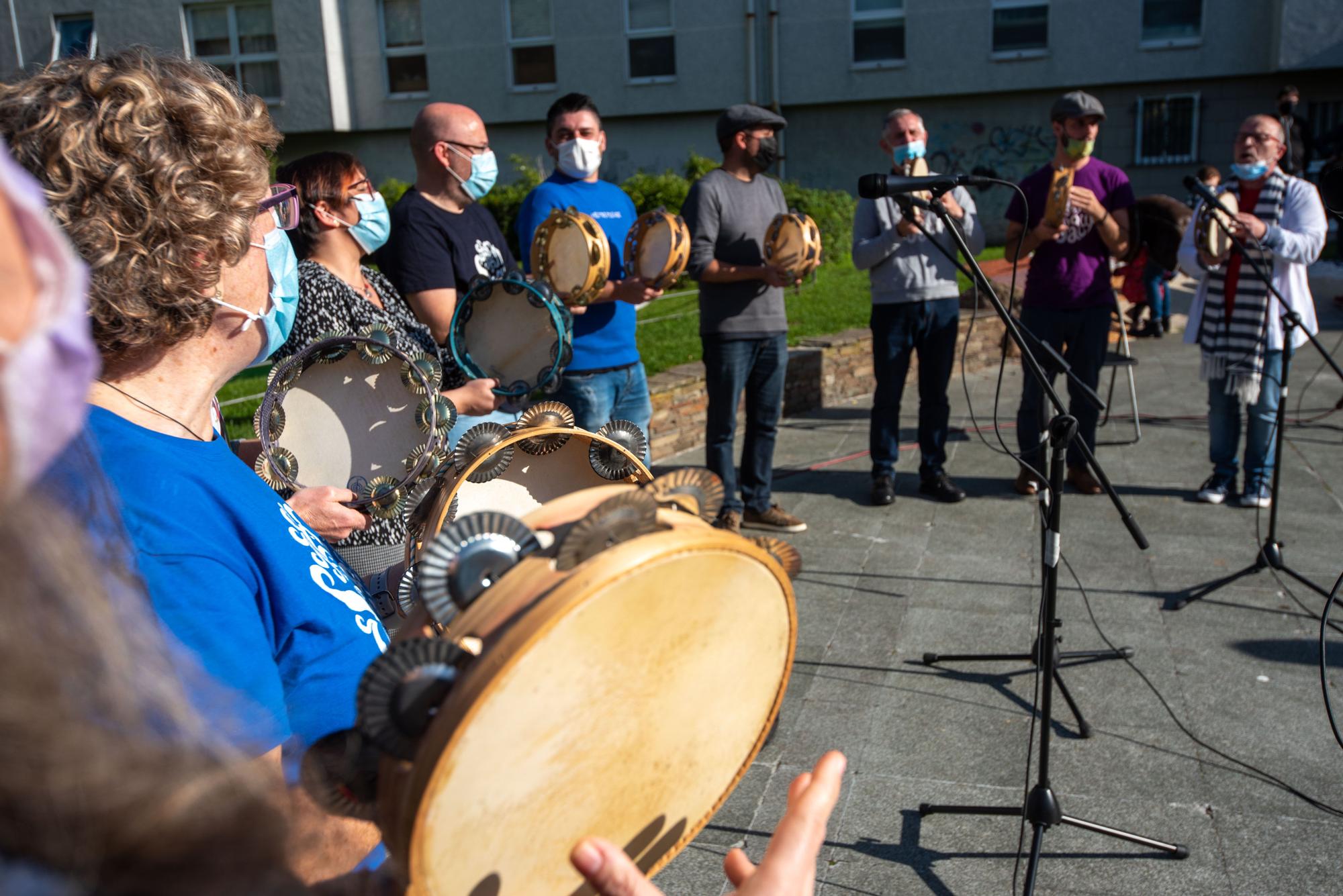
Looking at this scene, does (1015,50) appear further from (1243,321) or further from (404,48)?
(1243,321)

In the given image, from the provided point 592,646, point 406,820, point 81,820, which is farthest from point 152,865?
point 592,646

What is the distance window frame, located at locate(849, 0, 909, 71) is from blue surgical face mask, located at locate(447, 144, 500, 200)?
17.9 meters

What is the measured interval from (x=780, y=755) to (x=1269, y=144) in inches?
163

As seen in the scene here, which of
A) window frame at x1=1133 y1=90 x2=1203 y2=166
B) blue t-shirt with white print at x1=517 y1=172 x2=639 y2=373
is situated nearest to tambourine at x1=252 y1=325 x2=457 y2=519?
blue t-shirt with white print at x1=517 y1=172 x2=639 y2=373

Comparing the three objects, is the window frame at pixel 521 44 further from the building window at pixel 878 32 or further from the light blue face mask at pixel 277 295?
the light blue face mask at pixel 277 295

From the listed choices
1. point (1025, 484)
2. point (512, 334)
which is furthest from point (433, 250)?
point (1025, 484)

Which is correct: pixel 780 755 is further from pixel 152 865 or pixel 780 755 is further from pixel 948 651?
pixel 152 865

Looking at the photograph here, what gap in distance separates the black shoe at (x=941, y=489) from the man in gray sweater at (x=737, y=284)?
115 cm

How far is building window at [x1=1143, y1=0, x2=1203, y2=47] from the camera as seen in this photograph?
61.7 feet

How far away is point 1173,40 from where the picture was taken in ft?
61.9

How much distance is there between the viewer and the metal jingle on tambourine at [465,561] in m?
0.89

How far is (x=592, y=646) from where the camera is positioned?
35.5 inches

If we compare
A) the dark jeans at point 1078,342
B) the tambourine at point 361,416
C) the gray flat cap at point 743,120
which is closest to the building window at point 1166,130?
the dark jeans at point 1078,342

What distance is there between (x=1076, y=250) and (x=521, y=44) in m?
18.0
